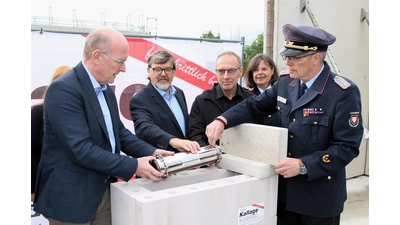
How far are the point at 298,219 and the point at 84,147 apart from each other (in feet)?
4.04

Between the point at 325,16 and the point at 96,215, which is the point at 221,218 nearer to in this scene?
the point at 96,215

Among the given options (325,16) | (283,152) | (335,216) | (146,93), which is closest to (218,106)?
(146,93)

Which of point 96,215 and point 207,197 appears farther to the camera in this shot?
point 96,215

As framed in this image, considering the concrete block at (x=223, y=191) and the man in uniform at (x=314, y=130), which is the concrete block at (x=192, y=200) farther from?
the man in uniform at (x=314, y=130)

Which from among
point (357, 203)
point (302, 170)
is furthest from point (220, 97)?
point (357, 203)

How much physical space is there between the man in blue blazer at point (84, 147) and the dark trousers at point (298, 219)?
83 centimetres

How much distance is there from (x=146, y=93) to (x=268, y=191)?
1.19 m

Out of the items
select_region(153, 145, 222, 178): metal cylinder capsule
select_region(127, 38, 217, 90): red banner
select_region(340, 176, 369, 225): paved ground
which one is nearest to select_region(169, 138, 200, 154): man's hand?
select_region(153, 145, 222, 178): metal cylinder capsule

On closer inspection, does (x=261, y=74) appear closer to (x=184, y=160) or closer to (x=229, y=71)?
(x=229, y=71)

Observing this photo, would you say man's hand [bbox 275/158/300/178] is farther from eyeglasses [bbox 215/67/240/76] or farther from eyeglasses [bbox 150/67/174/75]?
eyeglasses [bbox 150/67/174/75]

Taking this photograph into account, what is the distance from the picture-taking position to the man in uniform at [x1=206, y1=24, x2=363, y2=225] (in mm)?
1697

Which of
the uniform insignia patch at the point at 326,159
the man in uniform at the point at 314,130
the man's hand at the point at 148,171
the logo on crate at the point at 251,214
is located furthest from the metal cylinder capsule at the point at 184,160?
the uniform insignia patch at the point at 326,159

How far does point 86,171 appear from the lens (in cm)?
157

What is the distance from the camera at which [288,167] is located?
1697mm
